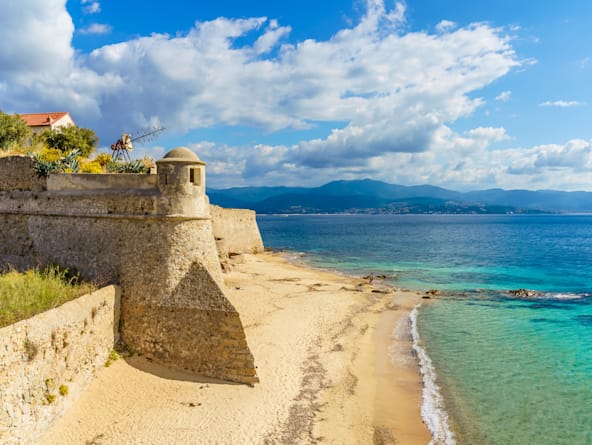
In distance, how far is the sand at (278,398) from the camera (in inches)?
482

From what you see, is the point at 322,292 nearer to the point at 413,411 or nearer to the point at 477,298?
the point at 477,298

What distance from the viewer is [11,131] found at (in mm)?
27062

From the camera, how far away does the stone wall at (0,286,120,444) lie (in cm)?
1017

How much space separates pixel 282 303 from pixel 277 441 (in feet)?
48.2

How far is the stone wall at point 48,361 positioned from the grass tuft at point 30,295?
2.32ft

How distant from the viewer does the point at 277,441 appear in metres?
12.2

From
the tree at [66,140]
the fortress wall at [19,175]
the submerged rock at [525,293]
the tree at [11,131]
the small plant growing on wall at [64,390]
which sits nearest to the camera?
the small plant growing on wall at [64,390]

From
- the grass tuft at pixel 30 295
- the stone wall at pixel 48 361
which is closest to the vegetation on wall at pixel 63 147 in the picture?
the grass tuft at pixel 30 295

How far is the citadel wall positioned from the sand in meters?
0.97

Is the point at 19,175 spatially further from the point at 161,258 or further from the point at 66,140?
the point at 66,140

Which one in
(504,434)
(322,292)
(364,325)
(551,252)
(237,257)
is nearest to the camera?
(504,434)

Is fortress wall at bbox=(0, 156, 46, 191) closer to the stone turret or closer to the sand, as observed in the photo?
the stone turret

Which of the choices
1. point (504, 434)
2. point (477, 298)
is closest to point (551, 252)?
point (477, 298)

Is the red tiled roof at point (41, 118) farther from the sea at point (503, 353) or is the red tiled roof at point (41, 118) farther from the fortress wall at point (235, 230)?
the sea at point (503, 353)
